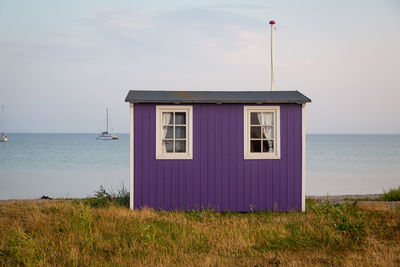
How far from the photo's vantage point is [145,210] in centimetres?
930

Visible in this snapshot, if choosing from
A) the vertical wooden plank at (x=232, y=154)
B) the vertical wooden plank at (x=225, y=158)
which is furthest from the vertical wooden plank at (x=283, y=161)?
the vertical wooden plank at (x=225, y=158)

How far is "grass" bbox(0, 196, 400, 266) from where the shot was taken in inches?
234

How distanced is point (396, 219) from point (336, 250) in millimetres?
2734

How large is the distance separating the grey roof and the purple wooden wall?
0.70 ft

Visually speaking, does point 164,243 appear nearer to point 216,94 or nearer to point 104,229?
point 104,229

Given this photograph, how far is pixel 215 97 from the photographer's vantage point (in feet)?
32.9

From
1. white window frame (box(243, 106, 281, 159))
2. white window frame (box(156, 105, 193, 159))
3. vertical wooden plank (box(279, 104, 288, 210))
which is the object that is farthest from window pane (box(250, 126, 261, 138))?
white window frame (box(156, 105, 193, 159))

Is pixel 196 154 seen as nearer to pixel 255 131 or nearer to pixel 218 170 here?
pixel 218 170

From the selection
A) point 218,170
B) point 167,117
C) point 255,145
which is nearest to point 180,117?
point 167,117

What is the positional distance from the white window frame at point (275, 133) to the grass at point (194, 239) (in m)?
1.58

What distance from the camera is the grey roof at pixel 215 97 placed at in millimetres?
9641

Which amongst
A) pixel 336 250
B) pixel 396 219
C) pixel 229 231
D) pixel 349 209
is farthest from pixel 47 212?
pixel 396 219

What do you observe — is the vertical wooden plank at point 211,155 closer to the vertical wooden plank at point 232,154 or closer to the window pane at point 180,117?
the vertical wooden plank at point 232,154

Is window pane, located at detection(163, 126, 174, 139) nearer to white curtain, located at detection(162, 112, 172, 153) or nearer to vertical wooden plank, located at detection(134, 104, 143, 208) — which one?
white curtain, located at detection(162, 112, 172, 153)
